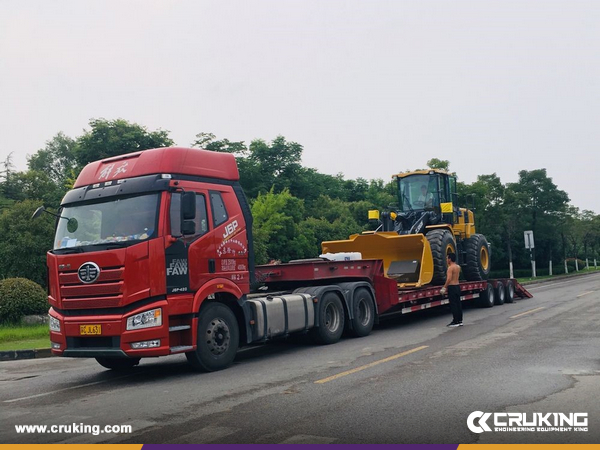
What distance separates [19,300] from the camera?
58.4 ft

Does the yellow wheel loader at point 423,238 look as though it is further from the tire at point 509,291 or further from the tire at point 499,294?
the tire at point 509,291

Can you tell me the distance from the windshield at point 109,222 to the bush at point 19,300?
30.2 feet

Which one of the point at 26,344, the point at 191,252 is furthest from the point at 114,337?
the point at 26,344

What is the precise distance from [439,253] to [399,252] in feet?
3.31

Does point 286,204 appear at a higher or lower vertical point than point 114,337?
higher

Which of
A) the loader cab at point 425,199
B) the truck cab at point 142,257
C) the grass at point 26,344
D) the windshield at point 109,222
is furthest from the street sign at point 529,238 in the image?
the windshield at point 109,222

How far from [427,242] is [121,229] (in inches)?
338

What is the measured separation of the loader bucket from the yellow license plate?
7.85m

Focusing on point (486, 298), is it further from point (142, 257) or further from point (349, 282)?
point (142, 257)

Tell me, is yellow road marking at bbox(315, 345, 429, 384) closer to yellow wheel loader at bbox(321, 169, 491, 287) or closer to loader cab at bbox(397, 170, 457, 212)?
yellow wheel loader at bbox(321, 169, 491, 287)

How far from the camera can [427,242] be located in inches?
613

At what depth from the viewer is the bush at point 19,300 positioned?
17672 millimetres

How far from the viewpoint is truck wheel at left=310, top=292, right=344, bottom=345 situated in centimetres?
1212

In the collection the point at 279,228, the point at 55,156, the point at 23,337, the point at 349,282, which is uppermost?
the point at 55,156
